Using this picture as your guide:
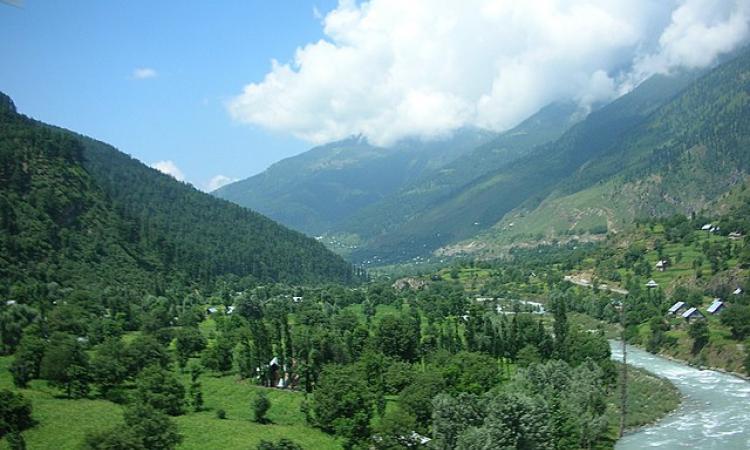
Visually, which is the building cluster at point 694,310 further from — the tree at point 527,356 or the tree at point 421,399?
the tree at point 421,399

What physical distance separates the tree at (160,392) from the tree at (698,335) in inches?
3037

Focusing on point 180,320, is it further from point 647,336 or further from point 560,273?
point 560,273

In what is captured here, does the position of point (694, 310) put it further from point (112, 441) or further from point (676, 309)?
point (112, 441)

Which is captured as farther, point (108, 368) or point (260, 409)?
point (108, 368)

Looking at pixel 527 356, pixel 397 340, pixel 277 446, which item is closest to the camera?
pixel 277 446

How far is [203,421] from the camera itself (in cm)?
5550

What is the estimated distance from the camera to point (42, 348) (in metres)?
58.8

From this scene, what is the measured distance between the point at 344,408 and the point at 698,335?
65696 millimetres

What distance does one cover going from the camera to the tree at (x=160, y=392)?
54.4 metres

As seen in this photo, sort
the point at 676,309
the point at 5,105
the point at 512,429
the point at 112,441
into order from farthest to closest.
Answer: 1. the point at 5,105
2. the point at 676,309
3. the point at 512,429
4. the point at 112,441

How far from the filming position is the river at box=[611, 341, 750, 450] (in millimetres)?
61719

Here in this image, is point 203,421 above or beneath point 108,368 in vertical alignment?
beneath

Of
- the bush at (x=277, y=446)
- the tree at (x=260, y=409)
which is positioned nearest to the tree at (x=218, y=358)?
the tree at (x=260, y=409)

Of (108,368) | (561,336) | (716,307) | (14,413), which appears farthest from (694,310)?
(14,413)
